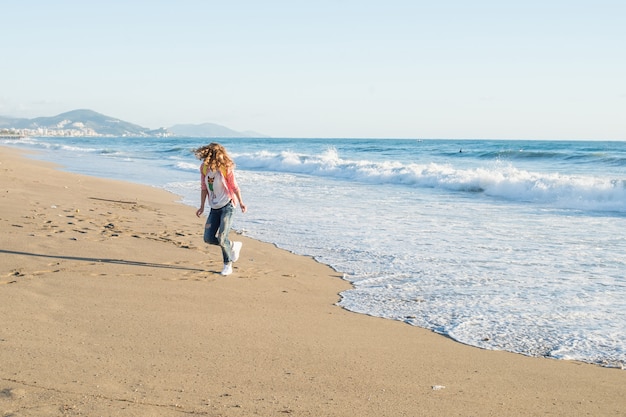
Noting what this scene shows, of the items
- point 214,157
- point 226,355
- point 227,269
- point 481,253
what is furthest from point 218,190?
point 481,253

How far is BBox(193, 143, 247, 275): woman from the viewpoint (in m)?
7.38

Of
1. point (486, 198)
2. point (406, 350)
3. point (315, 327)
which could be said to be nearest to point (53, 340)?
point (315, 327)

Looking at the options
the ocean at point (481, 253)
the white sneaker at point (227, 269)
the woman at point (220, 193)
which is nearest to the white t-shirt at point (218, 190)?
the woman at point (220, 193)

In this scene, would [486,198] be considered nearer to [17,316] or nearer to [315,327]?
[315,327]

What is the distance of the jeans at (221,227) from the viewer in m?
7.34

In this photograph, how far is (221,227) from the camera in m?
7.40

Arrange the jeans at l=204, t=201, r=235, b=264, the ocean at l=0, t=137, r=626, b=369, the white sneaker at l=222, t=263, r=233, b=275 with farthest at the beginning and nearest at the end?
the jeans at l=204, t=201, r=235, b=264 < the white sneaker at l=222, t=263, r=233, b=275 < the ocean at l=0, t=137, r=626, b=369

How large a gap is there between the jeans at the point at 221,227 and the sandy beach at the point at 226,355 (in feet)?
1.06

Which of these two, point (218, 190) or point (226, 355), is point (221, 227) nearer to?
point (218, 190)

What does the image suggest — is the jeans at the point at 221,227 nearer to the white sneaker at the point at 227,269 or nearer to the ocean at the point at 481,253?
the white sneaker at the point at 227,269

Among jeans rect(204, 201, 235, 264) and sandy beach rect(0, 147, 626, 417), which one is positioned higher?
jeans rect(204, 201, 235, 264)

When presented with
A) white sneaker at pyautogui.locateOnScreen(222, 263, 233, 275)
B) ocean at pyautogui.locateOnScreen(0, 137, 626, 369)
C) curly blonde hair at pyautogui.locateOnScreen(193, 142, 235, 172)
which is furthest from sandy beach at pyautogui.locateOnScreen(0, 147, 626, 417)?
curly blonde hair at pyautogui.locateOnScreen(193, 142, 235, 172)

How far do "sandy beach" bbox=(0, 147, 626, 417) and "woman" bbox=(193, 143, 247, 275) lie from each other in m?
0.36

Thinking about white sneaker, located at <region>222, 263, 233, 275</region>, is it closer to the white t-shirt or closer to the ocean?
the white t-shirt
